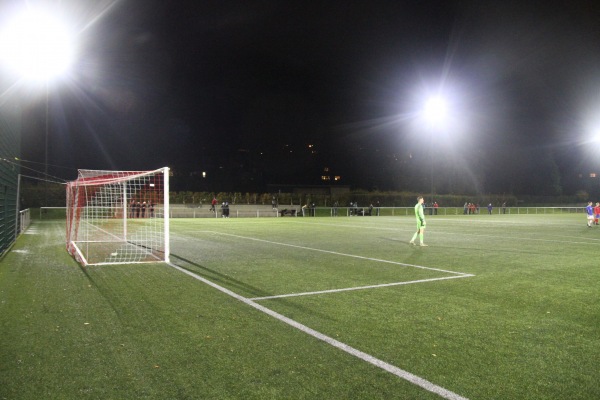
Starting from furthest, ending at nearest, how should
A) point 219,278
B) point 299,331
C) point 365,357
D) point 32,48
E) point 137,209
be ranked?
1. point 137,209
2. point 32,48
3. point 219,278
4. point 299,331
5. point 365,357

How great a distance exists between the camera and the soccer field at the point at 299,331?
3.89m

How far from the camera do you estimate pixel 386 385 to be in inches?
152

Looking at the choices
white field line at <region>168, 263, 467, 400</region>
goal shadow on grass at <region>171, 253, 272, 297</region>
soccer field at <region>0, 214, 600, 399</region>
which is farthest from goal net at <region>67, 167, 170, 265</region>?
white field line at <region>168, 263, 467, 400</region>

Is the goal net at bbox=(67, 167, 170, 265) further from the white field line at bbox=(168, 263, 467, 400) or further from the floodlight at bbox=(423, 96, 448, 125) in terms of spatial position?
the floodlight at bbox=(423, 96, 448, 125)

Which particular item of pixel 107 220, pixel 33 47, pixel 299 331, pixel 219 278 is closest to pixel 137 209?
pixel 107 220

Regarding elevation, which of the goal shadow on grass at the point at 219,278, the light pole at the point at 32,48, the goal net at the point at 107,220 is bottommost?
the goal shadow on grass at the point at 219,278

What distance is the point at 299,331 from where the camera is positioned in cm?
545

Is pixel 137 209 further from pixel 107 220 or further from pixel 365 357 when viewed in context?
pixel 365 357

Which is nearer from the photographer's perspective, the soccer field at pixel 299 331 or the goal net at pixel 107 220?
the soccer field at pixel 299 331

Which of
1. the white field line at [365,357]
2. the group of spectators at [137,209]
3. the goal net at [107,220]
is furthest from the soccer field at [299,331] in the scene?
the group of spectators at [137,209]

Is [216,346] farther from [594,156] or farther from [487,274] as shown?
[594,156]

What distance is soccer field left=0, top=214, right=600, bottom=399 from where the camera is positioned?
12.8ft

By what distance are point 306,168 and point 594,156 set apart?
203ft

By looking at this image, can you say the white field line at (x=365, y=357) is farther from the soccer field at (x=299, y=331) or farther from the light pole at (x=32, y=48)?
the light pole at (x=32, y=48)
